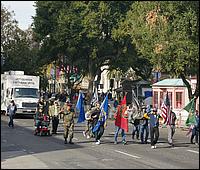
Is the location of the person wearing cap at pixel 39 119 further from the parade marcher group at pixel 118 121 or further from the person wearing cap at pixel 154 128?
the person wearing cap at pixel 154 128

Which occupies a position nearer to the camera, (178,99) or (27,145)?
(27,145)

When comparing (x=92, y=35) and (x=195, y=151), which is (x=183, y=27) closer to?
(x=195, y=151)

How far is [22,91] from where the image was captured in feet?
128

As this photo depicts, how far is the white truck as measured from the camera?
38.1 m

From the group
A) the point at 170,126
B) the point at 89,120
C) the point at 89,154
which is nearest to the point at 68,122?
the point at 89,120

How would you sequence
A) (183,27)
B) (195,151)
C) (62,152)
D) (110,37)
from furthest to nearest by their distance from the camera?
(110,37)
(183,27)
(195,151)
(62,152)

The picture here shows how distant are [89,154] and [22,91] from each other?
22.7m

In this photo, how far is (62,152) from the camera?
17469mm

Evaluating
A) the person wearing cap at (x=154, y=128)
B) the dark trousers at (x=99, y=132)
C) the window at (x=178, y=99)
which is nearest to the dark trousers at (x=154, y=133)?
the person wearing cap at (x=154, y=128)

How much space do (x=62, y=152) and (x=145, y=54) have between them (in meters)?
16.1

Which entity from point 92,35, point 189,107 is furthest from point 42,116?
point 92,35

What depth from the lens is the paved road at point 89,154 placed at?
562 inches

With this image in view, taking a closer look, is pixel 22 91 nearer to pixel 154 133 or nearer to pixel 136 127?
pixel 136 127

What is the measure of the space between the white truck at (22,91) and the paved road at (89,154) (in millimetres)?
14576
